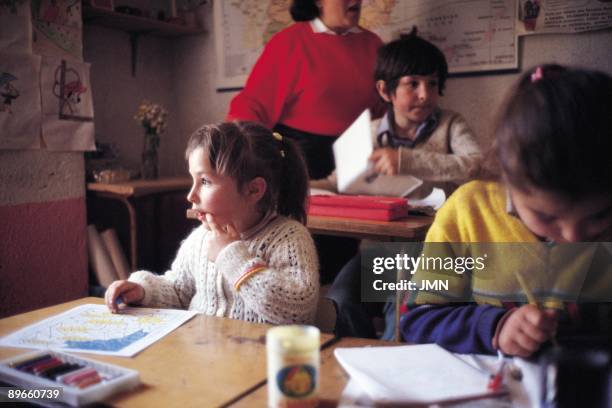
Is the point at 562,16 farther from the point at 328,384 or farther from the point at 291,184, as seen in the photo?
the point at 328,384

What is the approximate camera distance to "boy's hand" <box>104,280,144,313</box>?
44.6 inches

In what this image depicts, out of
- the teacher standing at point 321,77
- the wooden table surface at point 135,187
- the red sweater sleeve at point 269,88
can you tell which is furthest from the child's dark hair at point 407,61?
the wooden table surface at point 135,187

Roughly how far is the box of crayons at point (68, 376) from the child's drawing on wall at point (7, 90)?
5.83ft

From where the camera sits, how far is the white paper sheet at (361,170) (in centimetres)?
180

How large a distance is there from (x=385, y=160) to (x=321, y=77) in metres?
0.74

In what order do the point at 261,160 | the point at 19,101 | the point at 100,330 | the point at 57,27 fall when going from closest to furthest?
1. the point at 100,330
2. the point at 261,160
3. the point at 19,101
4. the point at 57,27

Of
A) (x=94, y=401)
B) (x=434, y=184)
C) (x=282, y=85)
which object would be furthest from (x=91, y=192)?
(x=94, y=401)

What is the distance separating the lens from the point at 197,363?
2.74ft

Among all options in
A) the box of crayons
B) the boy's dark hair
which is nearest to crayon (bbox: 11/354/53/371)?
the box of crayons

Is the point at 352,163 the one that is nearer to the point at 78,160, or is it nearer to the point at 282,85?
the point at 282,85

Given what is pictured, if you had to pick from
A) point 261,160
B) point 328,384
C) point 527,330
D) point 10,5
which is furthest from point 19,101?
point 527,330

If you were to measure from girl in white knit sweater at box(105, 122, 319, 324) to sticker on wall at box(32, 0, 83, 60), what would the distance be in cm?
147

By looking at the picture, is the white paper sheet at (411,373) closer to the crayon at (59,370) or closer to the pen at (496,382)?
the pen at (496,382)

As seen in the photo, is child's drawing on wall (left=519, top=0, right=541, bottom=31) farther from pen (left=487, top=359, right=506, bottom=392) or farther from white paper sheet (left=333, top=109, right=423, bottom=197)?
pen (left=487, top=359, right=506, bottom=392)
